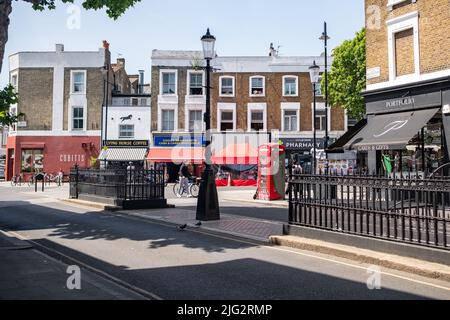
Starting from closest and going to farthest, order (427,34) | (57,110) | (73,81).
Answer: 1. (427,34)
2. (57,110)
3. (73,81)

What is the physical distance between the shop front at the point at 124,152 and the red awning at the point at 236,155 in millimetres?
6815

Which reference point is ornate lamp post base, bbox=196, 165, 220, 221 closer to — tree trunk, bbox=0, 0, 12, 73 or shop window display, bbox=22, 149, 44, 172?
tree trunk, bbox=0, 0, 12, 73

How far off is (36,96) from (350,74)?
92.4 feet

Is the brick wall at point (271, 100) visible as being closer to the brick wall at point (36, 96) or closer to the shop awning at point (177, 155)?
the shop awning at point (177, 155)

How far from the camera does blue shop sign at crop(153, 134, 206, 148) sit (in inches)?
1394

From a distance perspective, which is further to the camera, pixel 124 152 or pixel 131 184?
pixel 124 152

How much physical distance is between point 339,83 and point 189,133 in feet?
43.2

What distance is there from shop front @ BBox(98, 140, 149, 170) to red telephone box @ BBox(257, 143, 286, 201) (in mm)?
18791

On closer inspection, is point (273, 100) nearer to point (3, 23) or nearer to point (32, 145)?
point (32, 145)

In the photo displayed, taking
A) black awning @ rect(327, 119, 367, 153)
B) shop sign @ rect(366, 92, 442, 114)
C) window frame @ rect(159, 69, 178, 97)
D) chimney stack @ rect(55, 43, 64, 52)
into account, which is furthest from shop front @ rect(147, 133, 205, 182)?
shop sign @ rect(366, 92, 442, 114)

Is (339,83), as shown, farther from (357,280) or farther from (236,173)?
(357,280)

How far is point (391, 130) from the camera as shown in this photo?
14805mm

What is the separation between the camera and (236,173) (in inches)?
1336

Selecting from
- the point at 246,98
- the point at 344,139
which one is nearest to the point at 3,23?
the point at 344,139
